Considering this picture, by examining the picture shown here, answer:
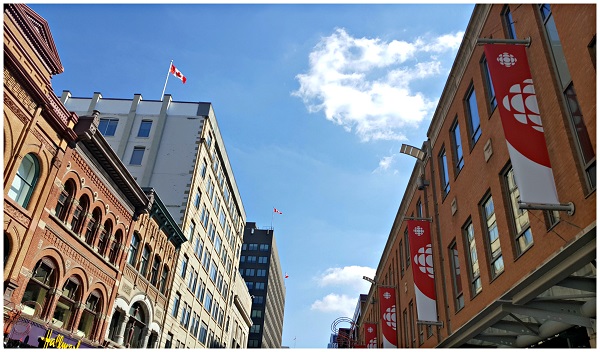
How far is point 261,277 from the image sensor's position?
400 ft

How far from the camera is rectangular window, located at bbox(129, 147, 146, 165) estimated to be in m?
41.7

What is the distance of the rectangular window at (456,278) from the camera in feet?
63.0

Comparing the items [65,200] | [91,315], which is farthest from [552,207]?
[91,315]

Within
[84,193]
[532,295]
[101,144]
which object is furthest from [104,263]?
[532,295]

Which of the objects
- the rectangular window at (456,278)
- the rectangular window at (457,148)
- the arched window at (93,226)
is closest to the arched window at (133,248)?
the arched window at (93,226)

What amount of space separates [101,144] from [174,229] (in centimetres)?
1179

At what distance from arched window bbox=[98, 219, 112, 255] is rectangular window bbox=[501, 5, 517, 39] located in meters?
21.5

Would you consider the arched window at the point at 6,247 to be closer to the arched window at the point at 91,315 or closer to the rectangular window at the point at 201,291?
the arched window at the point at 91,315

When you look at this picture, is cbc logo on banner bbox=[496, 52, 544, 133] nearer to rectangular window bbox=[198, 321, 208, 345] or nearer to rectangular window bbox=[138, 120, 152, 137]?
rectangular window bbox=[138, 120, 152, 137]

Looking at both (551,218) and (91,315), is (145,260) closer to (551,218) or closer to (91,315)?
(91,315)

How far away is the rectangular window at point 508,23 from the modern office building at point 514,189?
0.03 metres

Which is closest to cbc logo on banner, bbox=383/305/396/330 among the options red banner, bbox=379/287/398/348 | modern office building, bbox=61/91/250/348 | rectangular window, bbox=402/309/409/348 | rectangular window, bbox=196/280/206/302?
red banner, bbox=379/287/398/348

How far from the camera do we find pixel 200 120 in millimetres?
42969

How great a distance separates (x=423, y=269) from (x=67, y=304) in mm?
17201
